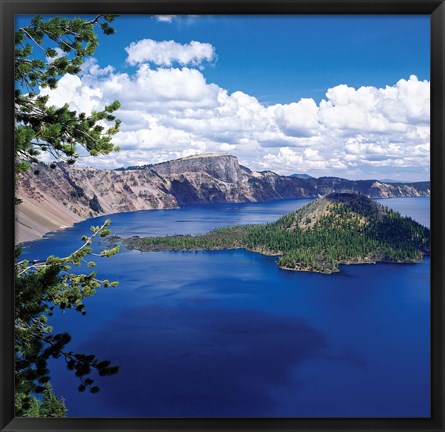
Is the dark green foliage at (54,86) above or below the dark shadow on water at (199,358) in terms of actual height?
above

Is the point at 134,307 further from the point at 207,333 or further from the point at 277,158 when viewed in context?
the point at 277,158

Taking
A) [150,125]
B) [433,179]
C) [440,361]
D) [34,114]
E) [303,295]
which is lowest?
[303,295]

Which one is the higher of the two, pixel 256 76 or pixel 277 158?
pixel 256 76

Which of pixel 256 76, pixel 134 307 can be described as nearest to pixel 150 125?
pixel 256 76
